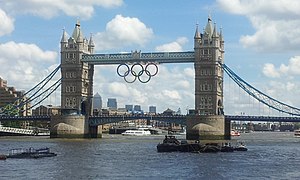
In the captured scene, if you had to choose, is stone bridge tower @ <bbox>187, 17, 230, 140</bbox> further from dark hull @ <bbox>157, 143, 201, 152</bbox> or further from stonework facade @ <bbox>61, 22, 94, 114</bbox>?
dark hull @ <bbox>157, 143, 201, 152</bbox>

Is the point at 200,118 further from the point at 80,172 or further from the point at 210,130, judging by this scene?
the point at 80,172

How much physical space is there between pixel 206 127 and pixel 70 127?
3704 centimetres

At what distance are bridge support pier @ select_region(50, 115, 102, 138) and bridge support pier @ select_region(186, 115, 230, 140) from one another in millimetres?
29614

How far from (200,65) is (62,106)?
42.7 m

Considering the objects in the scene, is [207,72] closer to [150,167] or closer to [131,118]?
[131,118]

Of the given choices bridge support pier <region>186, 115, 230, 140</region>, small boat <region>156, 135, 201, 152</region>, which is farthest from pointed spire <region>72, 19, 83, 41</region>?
small boat <region>156, 135, 201, 152</region>

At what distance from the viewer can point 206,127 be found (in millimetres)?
168500

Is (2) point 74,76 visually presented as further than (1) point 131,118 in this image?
Yes

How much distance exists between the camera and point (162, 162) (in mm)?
88562

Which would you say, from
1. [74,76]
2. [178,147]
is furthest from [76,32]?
[178,147]

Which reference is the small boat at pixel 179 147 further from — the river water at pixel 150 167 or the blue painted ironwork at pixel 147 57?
the blue painted ironwork at pixel 147 57

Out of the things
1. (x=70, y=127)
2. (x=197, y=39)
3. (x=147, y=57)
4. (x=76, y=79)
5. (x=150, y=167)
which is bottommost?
(x=150, y=167)

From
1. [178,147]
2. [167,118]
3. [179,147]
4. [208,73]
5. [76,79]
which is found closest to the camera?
[179,147]

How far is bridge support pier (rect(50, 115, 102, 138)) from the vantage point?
176875 mm
